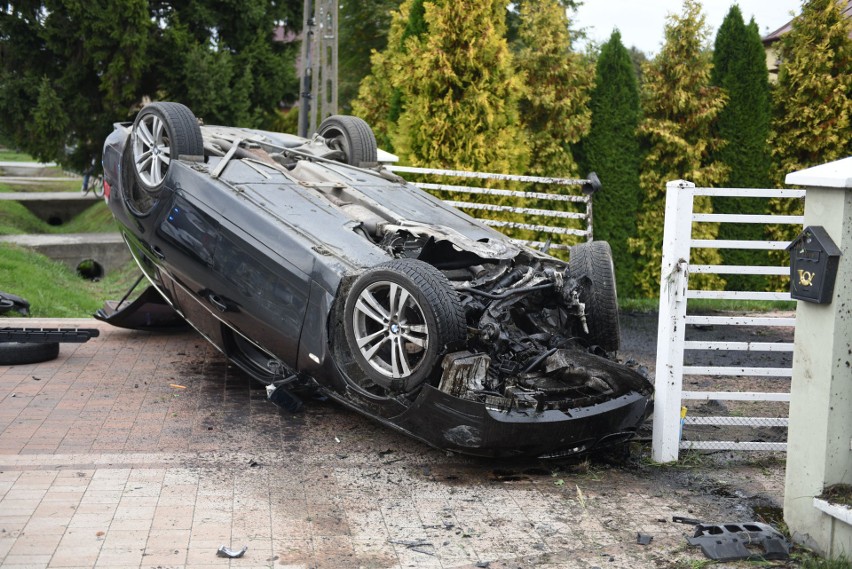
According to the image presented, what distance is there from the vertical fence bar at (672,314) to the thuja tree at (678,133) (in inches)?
328

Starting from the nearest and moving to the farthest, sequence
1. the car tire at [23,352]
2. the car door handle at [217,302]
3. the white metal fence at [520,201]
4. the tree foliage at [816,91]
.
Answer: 1. the car door handle at [217,302]
2. the car tire at [23,352]
3. the white metal fence at [520,201]
4. the tree foliage at [816,91]

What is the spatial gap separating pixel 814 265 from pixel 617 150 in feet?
32.3

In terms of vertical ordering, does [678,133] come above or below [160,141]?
above

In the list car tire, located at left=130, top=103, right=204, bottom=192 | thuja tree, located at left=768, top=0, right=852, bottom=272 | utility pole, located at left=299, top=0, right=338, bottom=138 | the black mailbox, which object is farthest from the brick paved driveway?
thuja tree, located at left=768, top=0, right=852, bottom=272

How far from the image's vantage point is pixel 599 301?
244 inches

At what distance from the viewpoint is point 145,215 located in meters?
7.06

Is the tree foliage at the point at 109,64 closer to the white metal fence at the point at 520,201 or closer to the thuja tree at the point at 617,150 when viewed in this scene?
the white metal fence at the point at 520,201

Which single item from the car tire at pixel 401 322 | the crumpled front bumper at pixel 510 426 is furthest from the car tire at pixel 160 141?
the crumpled front bumper at pixel 510 426

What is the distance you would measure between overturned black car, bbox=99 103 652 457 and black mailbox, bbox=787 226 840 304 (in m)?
1.41

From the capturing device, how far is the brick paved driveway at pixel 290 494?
432cm

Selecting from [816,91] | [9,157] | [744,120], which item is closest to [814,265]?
[744,120]

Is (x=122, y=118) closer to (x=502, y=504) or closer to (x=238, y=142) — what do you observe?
(x=238, y=142)

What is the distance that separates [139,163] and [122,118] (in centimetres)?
1064

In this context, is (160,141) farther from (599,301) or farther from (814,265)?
(814,265)
